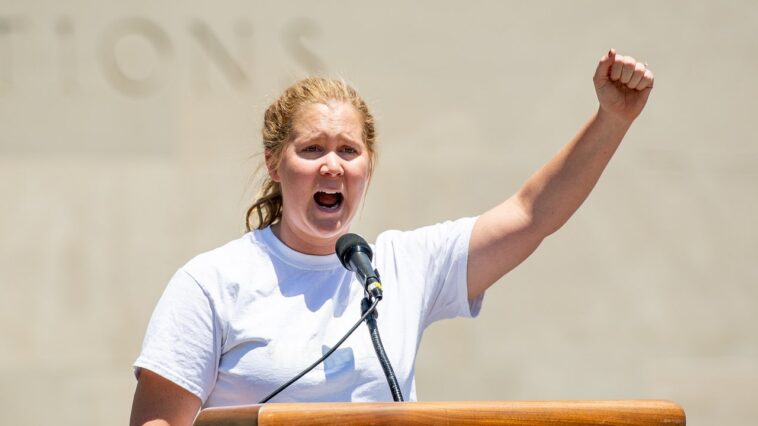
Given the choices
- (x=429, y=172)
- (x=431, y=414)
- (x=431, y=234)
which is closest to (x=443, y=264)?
(x=431, y=234)

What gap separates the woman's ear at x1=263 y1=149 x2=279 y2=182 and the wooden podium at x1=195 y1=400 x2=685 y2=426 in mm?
1006

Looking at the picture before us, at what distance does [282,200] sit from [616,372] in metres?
2.48

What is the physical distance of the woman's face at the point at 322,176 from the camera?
99.7 inches

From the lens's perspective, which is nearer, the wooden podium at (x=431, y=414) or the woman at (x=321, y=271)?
the wooden podium at (x=431, y=414)

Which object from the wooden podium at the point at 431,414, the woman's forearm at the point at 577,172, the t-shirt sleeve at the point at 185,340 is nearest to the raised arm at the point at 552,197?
the woman's forearm at the point at 577,172

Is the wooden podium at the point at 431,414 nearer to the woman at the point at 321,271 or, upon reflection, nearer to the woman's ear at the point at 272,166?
the woman at the point at 321,271

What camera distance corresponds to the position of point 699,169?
4.98 meters

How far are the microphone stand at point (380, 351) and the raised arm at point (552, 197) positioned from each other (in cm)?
45

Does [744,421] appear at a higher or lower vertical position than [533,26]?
lower

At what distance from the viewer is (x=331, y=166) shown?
8.28 feet

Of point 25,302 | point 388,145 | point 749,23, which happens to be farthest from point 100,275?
point 749,23

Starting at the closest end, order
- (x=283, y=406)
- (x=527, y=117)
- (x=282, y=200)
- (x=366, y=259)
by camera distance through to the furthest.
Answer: (x=283, y=406) < (x=366, y=259) < (x=282, y=200) < (x=527, y=117)

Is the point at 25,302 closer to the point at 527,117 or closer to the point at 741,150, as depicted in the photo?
the point at 527,117

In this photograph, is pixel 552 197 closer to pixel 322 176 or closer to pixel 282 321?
pixel 322 176
